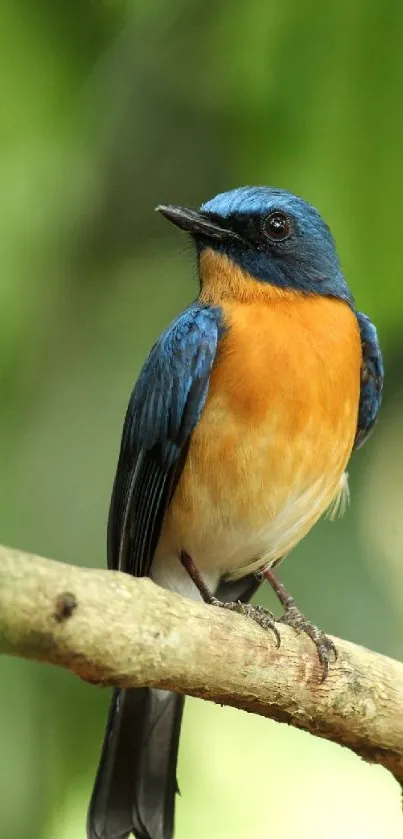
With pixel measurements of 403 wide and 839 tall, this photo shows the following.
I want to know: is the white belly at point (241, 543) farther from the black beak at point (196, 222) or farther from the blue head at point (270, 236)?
the black beak at point (196, 222)

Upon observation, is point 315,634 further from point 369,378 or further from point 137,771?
point 369,378

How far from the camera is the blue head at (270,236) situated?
3.86 meters

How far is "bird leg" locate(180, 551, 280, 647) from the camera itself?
3203 millimetres

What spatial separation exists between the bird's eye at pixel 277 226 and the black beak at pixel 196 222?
122 millimetres

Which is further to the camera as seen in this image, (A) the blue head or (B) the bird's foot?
(A) the blue head

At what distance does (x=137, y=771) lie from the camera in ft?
13.0

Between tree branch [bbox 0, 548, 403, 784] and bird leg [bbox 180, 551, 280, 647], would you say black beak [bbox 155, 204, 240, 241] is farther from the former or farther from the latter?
tree branch [bbox 0, 548, 403, 784]

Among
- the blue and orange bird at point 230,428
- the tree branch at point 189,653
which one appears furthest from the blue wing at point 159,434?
the tree branch at point 189,653

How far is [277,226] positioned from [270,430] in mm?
781

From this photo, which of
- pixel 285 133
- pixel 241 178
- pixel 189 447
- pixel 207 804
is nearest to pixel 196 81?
pixel 241 178

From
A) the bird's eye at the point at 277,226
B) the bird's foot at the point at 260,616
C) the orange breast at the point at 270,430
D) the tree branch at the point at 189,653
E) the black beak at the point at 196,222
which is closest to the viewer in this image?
the tree branch at the point at 189,653

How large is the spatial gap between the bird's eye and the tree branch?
1369mm

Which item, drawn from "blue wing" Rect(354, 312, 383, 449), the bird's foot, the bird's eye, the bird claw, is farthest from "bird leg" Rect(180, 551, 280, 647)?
the bird's eye

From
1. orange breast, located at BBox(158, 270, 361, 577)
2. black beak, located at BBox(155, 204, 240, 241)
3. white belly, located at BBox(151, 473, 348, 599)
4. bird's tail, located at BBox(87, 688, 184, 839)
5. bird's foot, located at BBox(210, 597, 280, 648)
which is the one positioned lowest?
bird's tail, located at BBox(87, 688, 184, 839)
